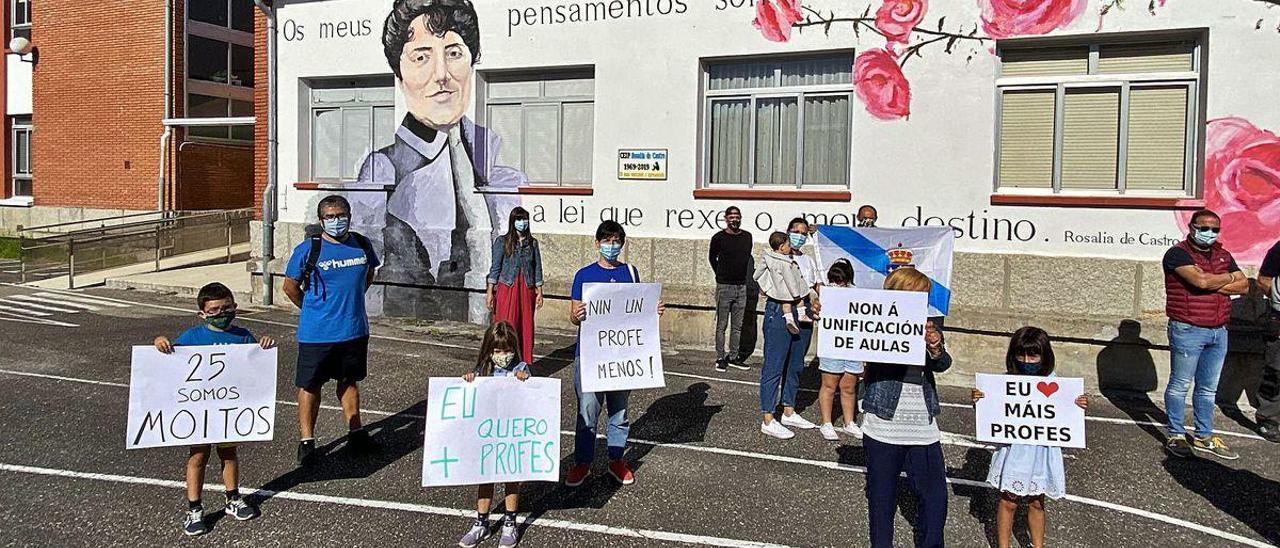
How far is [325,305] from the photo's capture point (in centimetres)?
623

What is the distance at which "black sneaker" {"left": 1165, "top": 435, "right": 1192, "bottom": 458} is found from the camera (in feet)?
23.4

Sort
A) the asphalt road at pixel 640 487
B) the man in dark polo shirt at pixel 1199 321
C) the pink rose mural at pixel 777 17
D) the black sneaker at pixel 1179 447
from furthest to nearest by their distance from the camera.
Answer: the pink rose mural at pixel 777 17
the black sneaker at pixel 1179 447
the man in dark polo shirt at pixel 1199 321
the asphalt road at pixel 640 487

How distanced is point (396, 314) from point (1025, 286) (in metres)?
9.15

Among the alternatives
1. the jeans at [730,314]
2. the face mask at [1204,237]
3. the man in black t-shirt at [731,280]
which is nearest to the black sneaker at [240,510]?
the man in black t-shirt at [731,280]

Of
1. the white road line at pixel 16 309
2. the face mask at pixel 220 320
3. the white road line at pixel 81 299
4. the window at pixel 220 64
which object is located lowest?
the white road line at pixel 16 309

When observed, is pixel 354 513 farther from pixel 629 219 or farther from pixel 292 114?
pixel 292 114

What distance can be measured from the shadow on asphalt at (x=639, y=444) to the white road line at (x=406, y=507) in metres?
0.33

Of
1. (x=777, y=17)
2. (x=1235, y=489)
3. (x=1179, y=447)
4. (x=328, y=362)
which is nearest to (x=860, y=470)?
(x=1235, y=489)

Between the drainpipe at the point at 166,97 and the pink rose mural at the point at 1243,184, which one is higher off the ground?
the drainpipe at the point at 166,97

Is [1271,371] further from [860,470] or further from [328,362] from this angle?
[328,362]

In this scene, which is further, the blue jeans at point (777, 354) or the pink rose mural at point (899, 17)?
the pink rose mural at point (899, 17)

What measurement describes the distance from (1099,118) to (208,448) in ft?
32.1

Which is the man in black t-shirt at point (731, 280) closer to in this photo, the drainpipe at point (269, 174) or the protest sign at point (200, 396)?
the protest sign at point (200, 396)

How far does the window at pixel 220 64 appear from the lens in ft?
75.8
